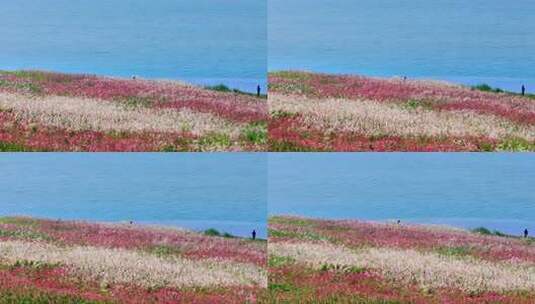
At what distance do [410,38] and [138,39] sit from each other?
4.36m

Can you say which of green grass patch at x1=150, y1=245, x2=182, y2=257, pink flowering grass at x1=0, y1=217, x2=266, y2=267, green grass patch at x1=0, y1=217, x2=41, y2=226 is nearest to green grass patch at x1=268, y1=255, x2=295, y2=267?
pink flowering grass at x1=0, y1=217, x2=266, y2=267

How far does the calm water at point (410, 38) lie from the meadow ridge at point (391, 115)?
24 cm

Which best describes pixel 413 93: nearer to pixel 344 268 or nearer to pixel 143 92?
pixel 344 268

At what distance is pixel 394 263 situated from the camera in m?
19.1

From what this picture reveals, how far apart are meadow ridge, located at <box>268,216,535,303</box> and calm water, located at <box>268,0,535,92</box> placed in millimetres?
2503

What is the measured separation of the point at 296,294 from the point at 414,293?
184 centimetres

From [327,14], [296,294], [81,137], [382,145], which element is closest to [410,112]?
[382,145]

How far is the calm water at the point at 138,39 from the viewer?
62.7 ft

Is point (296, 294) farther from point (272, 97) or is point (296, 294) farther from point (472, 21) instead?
point (472, 21)

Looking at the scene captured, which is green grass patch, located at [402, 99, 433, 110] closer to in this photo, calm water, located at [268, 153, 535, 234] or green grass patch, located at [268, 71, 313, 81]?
calm water, located at [268, 153, 535, 234]

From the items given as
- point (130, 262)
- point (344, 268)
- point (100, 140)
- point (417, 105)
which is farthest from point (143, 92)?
point (417, 105)

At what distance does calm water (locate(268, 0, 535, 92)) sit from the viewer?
1906cm

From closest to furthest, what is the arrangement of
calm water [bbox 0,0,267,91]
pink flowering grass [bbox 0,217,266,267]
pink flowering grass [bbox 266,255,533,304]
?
pink flowering grass [bbox 266,255,533,304]
pink flowering grass [bbox 0,217,266,267]
calm water [bbox 0,0,267,91]

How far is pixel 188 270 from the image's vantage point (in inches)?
750
